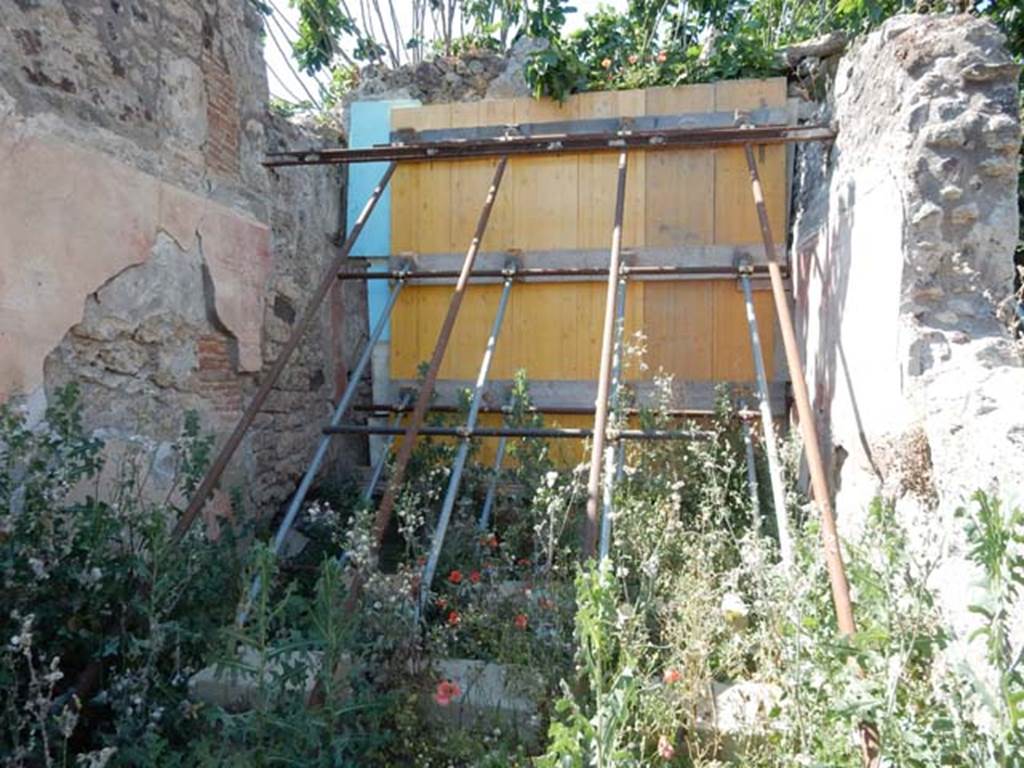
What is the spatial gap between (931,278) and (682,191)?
223cm

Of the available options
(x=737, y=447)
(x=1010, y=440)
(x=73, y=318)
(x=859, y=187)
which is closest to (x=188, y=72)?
(x=73, y=318)

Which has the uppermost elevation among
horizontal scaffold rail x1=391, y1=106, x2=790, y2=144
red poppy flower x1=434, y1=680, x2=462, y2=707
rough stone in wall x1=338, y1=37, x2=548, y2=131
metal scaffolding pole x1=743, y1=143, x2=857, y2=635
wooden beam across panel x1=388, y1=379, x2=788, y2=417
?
rough stone in wall x1=338, y1=37, x2=548, y2=131

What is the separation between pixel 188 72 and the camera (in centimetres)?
336

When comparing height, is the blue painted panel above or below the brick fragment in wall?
above

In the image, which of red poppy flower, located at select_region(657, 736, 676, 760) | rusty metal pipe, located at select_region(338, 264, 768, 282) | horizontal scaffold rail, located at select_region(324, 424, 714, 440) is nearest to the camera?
red poppy flower, located at select_region(657, 736, 676, 760)

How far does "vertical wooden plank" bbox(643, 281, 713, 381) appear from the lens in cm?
447

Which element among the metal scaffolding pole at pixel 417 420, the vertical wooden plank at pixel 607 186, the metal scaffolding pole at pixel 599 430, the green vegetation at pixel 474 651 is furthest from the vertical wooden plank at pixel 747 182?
the green vegetation at pixel 474 651

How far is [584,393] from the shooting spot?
4613 mm

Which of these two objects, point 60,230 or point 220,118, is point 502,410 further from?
point 60,230

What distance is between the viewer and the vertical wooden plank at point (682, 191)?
4512 millimetres

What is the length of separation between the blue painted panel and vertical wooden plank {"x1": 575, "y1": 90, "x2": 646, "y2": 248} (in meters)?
1.25

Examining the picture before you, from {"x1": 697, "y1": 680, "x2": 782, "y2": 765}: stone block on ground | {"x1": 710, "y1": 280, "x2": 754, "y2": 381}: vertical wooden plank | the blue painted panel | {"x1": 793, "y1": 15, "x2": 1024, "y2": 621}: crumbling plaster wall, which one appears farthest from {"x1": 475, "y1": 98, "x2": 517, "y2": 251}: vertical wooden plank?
{"x1": 697, "y1": 680, "x2": 782, "y2": 765}: stone block on ground

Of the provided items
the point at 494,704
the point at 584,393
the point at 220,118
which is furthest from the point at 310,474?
the point at 584,393

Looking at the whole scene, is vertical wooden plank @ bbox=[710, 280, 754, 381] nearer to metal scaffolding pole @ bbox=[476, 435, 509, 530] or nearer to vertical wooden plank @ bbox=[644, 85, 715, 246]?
vertical wooden plank @ bbox=[644, 85, 715, 246]
